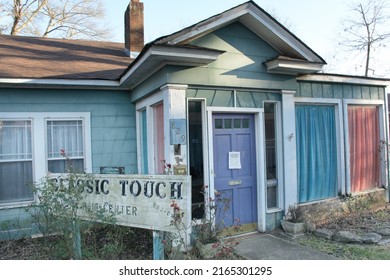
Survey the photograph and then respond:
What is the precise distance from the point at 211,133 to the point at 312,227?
2539mm

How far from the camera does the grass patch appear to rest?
14.8ft

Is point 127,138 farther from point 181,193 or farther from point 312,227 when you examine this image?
point 312,227

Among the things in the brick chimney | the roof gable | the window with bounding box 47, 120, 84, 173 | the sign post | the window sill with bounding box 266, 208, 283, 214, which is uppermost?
the brick chimney

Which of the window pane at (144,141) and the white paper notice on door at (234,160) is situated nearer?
the white paper notice on door at (234,160)

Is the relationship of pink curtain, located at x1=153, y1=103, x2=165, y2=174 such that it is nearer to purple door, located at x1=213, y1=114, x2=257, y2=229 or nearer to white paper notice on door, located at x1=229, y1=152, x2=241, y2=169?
purple door, located at x1=213, y1=114, x2=257, y2=229

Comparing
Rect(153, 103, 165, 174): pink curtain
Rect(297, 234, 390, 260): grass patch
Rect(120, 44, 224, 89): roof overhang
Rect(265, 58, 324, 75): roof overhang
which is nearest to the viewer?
Rect(120, 44, 224, 89): roof overhang

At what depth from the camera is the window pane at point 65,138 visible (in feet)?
19.7

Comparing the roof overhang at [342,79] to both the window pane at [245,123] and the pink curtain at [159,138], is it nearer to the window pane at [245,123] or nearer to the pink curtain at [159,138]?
the window pane at [245,123]

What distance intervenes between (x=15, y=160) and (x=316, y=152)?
5988 millimetres

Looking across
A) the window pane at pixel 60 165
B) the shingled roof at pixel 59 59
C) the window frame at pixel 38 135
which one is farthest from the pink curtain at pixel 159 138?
the window frame at pixel 38 135

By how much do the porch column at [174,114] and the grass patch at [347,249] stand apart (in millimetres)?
2495

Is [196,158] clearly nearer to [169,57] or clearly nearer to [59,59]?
[169,57]

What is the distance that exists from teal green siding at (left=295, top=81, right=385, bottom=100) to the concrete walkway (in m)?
2.89

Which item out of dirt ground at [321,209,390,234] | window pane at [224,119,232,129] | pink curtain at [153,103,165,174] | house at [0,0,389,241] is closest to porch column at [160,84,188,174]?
house at [0,0,389,241]
